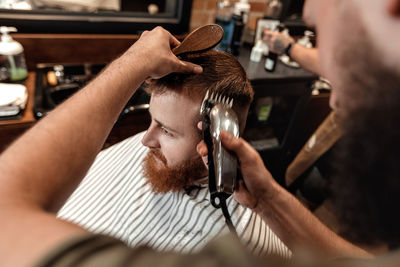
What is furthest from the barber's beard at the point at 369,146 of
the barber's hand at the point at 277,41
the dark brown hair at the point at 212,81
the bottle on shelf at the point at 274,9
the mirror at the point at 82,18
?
the bottle on shelf at the point at 274,9

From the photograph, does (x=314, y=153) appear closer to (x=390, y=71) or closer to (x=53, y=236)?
(x=390, y=71)

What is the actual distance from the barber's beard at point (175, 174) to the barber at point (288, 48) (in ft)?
4.07

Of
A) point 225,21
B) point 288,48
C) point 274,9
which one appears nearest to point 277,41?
point 288,48

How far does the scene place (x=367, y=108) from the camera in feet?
1.57

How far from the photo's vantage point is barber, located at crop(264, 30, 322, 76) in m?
2.05

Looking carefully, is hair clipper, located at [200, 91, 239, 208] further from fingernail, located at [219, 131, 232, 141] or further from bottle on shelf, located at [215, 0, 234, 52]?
bottle on shelf, located at [215, 0, 234, 52]

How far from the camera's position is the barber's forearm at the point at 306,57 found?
1.99 metres

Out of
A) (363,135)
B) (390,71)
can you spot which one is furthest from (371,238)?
(390,71)

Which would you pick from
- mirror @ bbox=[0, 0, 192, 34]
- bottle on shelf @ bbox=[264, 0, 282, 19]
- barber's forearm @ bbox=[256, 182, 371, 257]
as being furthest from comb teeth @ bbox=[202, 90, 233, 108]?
bottle on shelf @ bbox=[264, 0, 282, 19]

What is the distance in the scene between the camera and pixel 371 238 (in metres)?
0.51

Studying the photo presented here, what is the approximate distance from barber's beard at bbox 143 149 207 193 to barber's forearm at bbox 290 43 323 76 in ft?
3.89

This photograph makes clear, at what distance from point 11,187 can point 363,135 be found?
0.67 metres

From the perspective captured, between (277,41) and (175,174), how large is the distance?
1443 millimetres

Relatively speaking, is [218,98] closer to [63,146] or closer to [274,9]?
[63,146]
